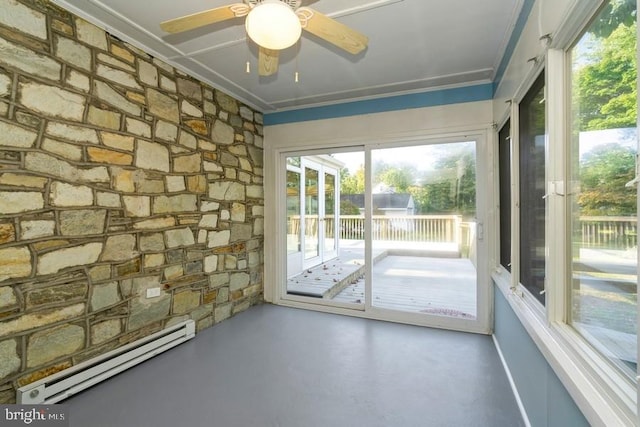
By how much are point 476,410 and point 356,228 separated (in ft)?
8.72

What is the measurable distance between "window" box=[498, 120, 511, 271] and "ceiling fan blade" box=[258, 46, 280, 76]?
80.1 inches

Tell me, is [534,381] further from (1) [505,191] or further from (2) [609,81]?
(1) [505,191]

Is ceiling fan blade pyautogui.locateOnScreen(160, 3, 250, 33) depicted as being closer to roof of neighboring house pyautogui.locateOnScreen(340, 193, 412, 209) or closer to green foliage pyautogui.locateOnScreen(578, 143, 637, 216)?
green foliage pyautogui.locateOnScreen(578, 143, 637, 216)

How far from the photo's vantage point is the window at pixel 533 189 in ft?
5.61

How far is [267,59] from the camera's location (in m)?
1.87

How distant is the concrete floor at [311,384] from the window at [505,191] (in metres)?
0.91

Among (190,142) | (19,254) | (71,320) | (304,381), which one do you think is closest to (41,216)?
(19,254)

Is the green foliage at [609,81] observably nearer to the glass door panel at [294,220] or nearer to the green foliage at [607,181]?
the green foliage at [607,181]

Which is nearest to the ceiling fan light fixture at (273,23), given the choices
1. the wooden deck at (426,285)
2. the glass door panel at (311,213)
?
the wooden deck at (426,285)

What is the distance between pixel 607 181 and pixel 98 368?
3.18 meters

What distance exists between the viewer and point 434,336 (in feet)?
9.91

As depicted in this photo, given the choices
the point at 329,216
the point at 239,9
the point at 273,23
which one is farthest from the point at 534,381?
the point at 329,216

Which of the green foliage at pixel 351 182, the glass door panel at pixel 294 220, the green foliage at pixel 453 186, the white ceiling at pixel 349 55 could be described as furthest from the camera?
the glass door panel at pixel 294 220

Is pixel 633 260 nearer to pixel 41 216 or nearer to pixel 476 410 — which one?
pixel 476 410
